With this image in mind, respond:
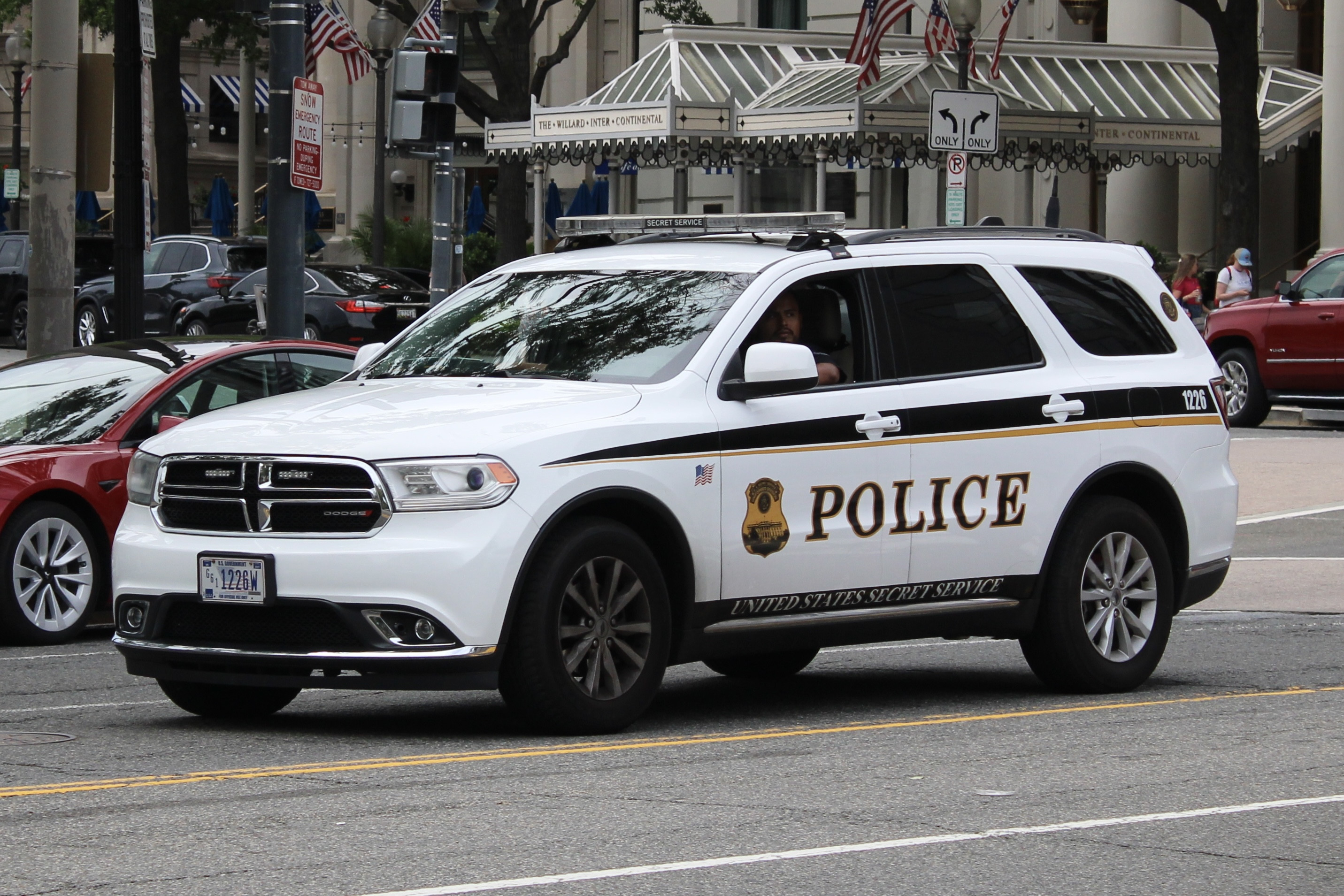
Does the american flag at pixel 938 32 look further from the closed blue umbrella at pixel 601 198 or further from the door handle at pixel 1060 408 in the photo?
the door handle at pixel 1060 408

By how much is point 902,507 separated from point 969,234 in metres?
1.45

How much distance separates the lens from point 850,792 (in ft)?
23.4

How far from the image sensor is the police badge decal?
8414 mm

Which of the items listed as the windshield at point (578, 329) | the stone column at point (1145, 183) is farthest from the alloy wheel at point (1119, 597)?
the stone column at point (1145, 183)

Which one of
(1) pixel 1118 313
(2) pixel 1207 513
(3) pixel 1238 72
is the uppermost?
(3) pixel 1238 72

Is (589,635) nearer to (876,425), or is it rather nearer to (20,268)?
(876,425)

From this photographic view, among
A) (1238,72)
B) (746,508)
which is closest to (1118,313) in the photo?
(746,508)

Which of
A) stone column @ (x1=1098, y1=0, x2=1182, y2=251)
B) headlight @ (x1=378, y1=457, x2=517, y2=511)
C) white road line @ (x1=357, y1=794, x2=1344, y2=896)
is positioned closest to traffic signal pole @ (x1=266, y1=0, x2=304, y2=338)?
headlight @ (x1=378, y1=457, x2=517, y2=511)

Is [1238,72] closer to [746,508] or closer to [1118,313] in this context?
[1118,313]

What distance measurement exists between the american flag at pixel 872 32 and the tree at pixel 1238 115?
3.76 m

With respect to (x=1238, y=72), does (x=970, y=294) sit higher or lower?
lower

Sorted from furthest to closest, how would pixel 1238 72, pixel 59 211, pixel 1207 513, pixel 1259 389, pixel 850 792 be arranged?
pixel 1238 72
pixel 1259 389
pixel 59 211
pixel 1207 513
pixel 850 792

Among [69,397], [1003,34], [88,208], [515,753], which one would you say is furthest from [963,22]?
[88,208]

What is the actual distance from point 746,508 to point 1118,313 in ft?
8.28
